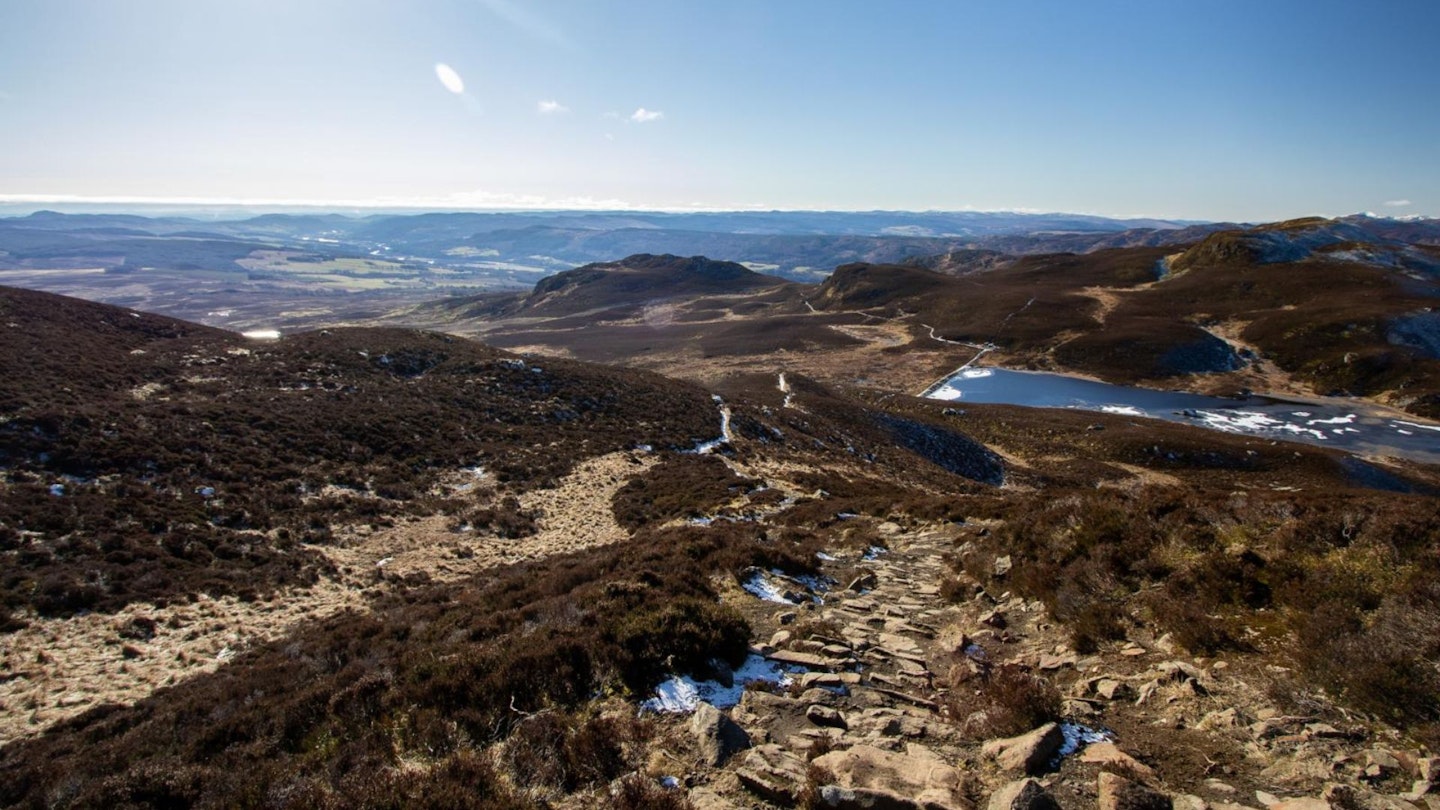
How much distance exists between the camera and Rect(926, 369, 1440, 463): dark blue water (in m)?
58.0

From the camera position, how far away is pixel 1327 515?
10211mm

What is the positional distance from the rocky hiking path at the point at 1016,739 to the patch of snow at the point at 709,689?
0.65ft

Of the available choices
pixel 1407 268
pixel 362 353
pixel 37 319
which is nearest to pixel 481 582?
pixel 362 353

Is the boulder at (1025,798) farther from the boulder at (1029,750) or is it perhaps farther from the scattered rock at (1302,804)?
the scattered rock at (1302,804)

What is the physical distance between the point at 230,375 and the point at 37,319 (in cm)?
1293

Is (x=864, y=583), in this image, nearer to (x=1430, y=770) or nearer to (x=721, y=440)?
(x=1430, y=770)

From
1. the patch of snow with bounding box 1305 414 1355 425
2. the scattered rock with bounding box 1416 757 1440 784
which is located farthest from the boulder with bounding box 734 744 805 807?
the patch of snow with bounding box 1305 414 1355 425

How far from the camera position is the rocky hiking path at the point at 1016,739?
533cm

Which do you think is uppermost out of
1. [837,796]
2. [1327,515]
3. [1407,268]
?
[1407,268]

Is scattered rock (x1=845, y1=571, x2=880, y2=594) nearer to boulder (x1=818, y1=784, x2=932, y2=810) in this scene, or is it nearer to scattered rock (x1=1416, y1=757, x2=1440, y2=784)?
boulder (x1=818, y1=784, x2=932, y2=810)

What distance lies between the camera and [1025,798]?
5176mm

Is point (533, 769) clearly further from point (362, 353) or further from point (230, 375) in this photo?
point (362, 353)

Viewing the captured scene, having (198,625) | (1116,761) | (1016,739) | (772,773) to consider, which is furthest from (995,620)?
(198,625)

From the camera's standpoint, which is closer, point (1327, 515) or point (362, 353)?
point (1327, 515)
